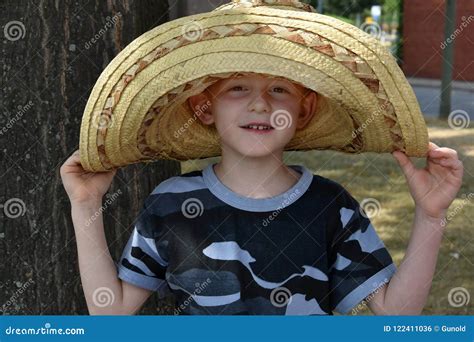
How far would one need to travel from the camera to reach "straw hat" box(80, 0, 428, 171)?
7.65 feet

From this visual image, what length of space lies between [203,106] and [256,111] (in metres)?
0.26

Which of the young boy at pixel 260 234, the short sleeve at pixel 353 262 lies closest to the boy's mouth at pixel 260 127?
the young boy at pixel 260 234

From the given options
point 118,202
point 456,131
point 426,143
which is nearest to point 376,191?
point 456,131

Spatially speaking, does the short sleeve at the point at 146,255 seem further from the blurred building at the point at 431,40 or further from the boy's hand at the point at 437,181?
the blurred building at the point at 431,40

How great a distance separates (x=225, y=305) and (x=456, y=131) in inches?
296

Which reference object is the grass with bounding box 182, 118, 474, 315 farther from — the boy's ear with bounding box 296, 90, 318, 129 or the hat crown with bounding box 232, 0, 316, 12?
the hat crown with bounding box 232, 0, 316, 12

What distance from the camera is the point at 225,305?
2.47 m

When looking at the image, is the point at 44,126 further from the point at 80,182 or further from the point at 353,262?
the point at 353,262

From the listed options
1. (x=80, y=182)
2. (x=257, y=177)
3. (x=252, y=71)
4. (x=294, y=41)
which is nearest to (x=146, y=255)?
(x=80, y=182)

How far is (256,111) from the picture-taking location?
2.43 metres

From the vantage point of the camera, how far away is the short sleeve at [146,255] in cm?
254

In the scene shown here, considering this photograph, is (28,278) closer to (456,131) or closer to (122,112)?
(122,112)

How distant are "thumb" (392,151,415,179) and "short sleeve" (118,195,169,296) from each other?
69cm

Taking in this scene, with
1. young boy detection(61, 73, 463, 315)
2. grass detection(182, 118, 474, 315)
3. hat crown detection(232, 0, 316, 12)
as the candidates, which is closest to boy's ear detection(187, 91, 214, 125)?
young boy detection(61, 73, 463, 315)
